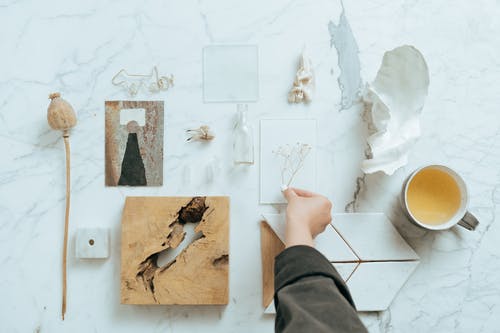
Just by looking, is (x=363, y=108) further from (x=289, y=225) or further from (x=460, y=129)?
(x=289, y=225)

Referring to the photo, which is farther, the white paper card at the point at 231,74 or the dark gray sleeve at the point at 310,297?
the white paper card at the point at 231,74

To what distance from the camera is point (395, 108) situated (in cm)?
101

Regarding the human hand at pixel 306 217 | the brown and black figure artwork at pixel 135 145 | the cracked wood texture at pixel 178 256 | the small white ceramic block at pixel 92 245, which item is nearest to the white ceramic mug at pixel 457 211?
the human hand at pixel 306 217

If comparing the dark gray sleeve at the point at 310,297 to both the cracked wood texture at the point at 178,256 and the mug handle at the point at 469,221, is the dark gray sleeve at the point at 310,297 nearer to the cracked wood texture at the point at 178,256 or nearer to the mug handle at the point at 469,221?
the cracked wood texture at the point at 178,256

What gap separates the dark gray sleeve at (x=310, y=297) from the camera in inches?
26.6

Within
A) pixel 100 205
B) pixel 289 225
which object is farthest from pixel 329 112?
pixel 100 205

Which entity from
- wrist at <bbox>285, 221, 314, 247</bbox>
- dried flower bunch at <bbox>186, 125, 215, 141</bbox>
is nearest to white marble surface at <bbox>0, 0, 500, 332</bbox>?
dried flower bunch at <bbox>186, 125, 215, 141</bbox>

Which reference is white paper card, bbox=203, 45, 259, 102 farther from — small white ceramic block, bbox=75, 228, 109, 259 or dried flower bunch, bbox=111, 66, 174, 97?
small white ceramic block, bbox=75, 228, 109, 259

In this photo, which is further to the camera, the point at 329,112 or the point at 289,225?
the point at 329,112

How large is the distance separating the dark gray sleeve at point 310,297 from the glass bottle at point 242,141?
282mm

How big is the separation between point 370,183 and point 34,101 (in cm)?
92

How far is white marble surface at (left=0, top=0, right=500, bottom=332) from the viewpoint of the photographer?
1062 mm

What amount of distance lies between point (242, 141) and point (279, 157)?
10 centimetres

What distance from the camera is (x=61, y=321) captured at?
107 cm
